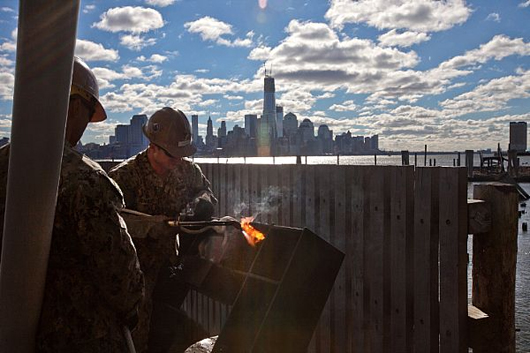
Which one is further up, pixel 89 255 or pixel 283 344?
pixel 89 255

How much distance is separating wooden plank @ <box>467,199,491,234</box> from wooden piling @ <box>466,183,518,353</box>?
6 cm

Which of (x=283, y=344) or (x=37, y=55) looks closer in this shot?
(x=37, y=55)

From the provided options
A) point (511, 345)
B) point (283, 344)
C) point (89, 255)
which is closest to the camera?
point (89, 255)

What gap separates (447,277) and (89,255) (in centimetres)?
297

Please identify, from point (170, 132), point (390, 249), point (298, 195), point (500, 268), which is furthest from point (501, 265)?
point (170, 132)

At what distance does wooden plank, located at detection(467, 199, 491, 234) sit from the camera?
3803mm

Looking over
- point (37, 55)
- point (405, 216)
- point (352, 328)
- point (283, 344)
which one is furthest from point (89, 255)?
point (352, 328)

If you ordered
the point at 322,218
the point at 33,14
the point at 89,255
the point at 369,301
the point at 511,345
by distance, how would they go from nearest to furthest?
the point at 33,14, the point at 89,255, the point at 511,345, the point at 369,301, the point at 322,218

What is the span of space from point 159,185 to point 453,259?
3257 mm

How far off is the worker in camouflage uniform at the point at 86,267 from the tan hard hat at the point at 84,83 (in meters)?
0.38

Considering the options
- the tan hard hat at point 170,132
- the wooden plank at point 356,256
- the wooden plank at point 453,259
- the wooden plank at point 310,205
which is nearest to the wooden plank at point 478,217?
the wooden plank at point 453,259

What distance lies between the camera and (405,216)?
4.22 m

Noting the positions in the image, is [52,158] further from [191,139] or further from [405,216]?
[191,139]

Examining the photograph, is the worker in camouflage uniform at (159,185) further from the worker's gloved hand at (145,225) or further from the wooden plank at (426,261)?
the wooden plank at (426,261)
